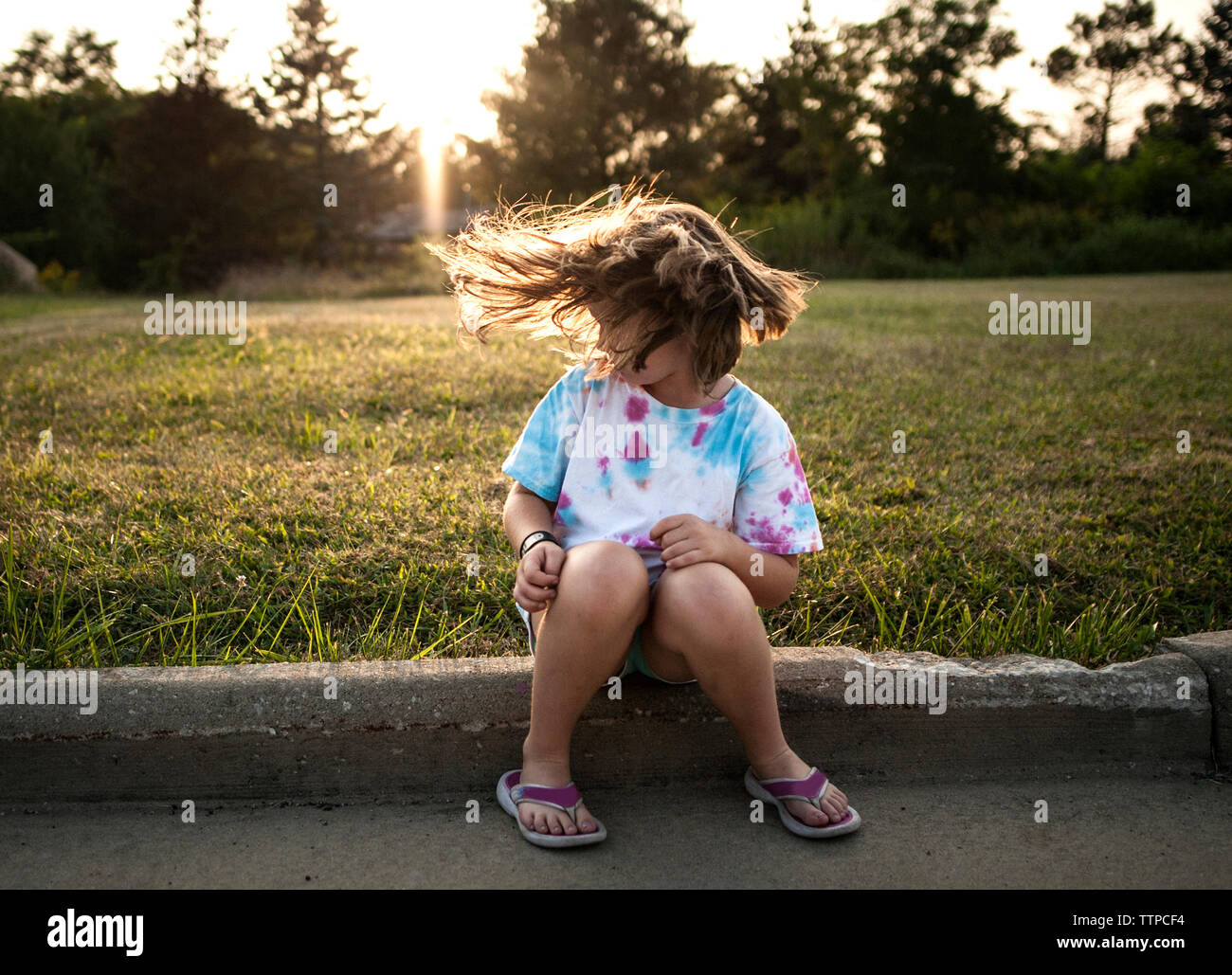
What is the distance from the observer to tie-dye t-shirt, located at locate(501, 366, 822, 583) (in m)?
2.15

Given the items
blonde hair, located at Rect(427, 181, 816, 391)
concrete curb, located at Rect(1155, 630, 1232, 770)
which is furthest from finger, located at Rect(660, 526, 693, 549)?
concrete curb, located at Rect(1155, 630, 1232, 770)

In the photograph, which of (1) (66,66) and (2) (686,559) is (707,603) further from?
(1) (66,66)

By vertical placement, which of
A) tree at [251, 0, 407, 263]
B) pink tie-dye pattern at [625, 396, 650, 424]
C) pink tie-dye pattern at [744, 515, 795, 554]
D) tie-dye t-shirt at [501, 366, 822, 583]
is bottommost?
pink tie-dye pattern at [744, 515, 795, 554]

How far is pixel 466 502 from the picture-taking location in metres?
3.45

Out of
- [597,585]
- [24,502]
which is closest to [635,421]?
[597,585]

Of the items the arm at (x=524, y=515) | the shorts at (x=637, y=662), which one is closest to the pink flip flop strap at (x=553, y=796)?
the shorts at (x=637, y=662)

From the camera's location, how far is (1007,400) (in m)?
5.28

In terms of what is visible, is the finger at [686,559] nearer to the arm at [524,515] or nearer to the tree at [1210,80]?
the arm at [524,515]

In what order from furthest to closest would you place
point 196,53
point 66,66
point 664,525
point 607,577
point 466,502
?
point 66,66
point 196,53
point 466,502
point 664,525
point 607,577

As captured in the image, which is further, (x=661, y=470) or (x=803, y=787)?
(x=661, y=470)

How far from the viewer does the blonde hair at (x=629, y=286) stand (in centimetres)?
203

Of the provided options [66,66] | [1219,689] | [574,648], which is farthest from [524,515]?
[66,66]

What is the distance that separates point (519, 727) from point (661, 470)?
0.66m

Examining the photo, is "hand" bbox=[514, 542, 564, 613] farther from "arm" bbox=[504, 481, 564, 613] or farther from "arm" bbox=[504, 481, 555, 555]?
"arm" bbox=[504, 481, 555, 555]
